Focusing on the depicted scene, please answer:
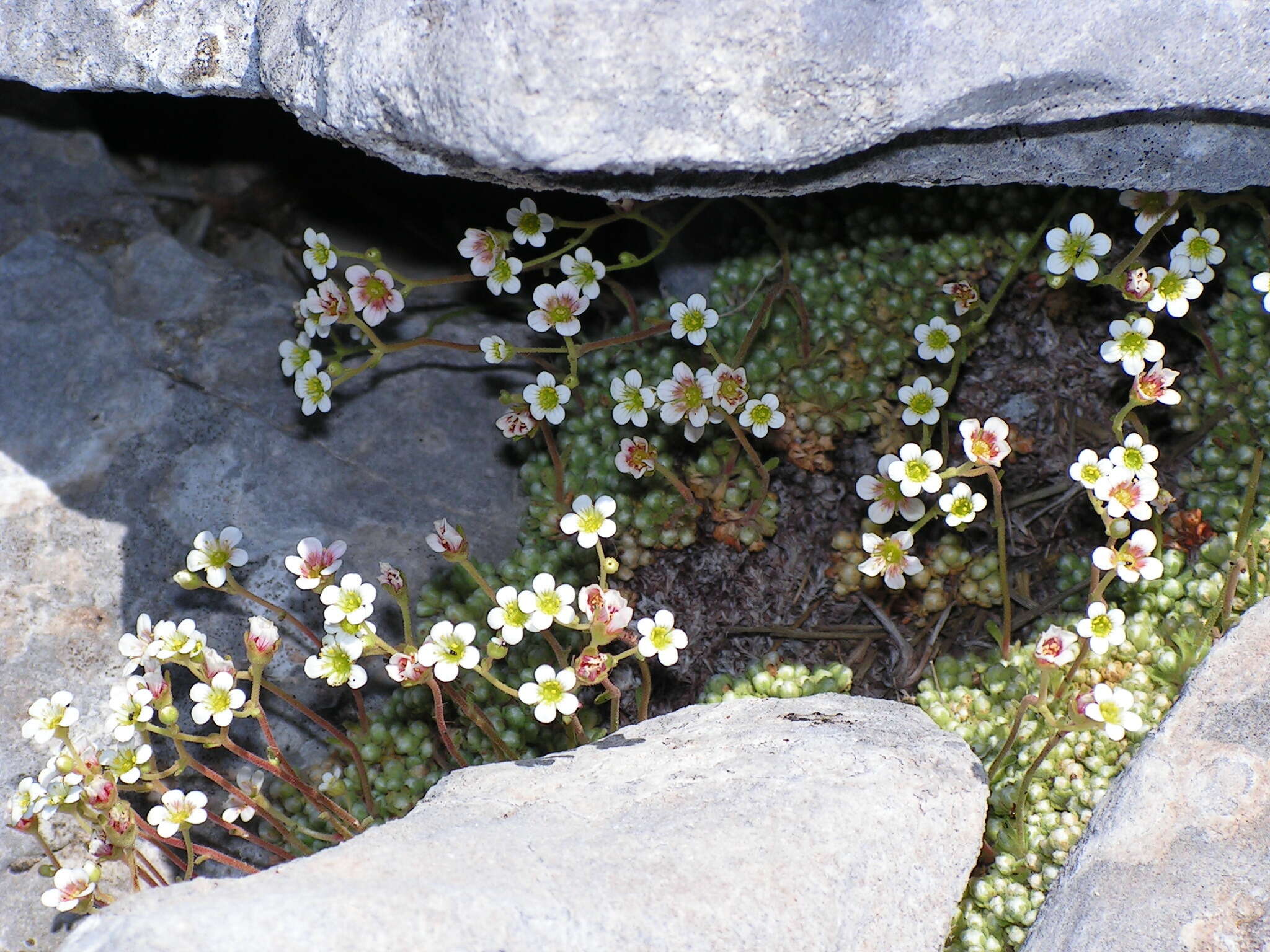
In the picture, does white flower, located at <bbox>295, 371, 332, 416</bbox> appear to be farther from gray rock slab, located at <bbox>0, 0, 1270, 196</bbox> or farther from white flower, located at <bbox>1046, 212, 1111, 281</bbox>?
white flower, located at <bbox>1046, 212, 1111, 281</bbox>

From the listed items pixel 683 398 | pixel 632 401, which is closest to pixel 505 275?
pixel 632 401

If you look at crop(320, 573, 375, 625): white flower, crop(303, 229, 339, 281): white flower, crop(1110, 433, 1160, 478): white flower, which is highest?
crop(1110, 433, 1160, 478): white flower

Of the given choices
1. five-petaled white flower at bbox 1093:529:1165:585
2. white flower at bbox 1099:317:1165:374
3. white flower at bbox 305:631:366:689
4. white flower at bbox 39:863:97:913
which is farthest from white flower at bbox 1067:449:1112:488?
white flower at bbox 39:863:97:913

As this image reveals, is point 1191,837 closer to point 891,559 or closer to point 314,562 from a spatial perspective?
point 891,559

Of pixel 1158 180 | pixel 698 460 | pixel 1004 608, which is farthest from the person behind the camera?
pixel 698 460

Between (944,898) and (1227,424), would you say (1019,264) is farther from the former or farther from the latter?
(944,898)

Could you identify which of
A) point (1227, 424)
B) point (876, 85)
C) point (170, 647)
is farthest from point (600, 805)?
point (1227, 424)
